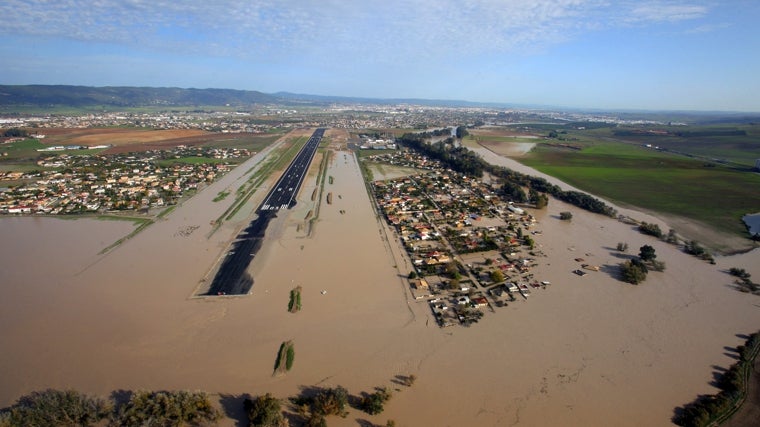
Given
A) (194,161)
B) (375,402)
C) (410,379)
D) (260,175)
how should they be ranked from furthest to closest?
(194,161)
(260,175)
(410,379)
(375,402)

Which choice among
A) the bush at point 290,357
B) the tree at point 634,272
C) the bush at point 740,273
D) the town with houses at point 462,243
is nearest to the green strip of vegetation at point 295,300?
the bush at point 290,357

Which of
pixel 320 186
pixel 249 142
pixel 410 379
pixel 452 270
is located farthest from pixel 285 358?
pixel 249 142

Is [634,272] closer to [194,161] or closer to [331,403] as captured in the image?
[331,403]

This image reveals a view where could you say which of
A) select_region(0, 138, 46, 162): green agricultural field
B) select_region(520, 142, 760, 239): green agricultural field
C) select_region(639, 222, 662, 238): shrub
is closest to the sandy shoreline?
select_region(639, 222, 662, 238): shrub

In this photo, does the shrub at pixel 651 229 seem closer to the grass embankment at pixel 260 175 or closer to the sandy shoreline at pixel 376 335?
the sandy shoreline at pixel 376 335

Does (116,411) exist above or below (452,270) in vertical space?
below
